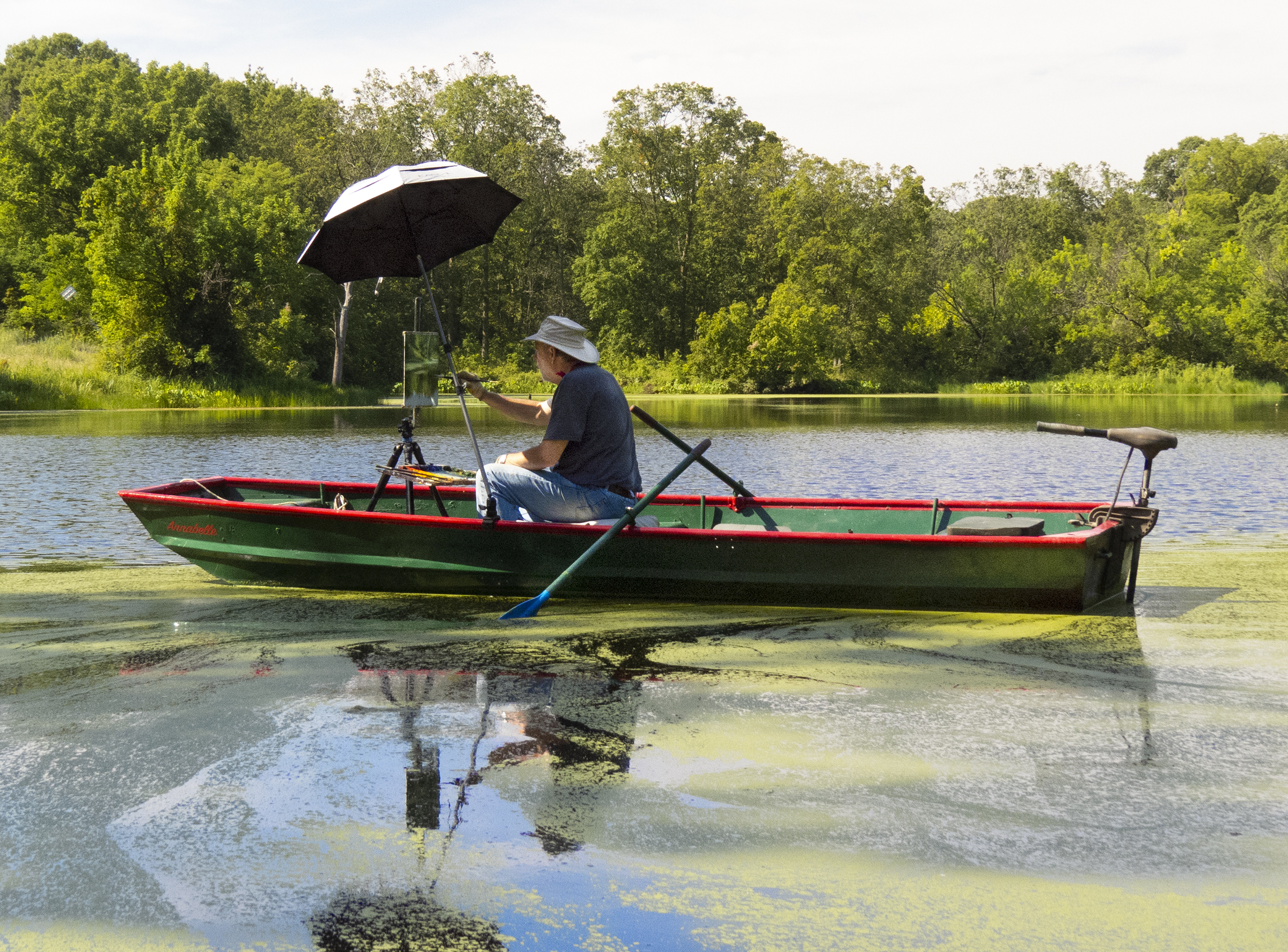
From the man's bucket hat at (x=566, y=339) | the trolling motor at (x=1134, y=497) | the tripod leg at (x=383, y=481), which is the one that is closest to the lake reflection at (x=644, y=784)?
the trolling motor at (x=1134, y=497)

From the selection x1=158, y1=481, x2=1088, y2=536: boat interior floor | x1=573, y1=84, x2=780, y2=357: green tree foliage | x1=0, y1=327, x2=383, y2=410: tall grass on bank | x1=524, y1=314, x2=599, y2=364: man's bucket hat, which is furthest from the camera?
x1=573, y1=84, x2=780, y2=357: green tree foliage

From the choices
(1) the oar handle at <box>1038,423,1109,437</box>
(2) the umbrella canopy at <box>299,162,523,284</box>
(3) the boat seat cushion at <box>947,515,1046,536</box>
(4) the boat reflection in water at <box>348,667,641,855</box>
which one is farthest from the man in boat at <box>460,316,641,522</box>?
(1) the oar handle at <box>1038,423,1109,437</box>

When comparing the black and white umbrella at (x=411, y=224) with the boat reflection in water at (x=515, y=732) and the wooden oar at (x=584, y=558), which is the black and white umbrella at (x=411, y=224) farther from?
the boat reflection in water at (x=515, y=732)

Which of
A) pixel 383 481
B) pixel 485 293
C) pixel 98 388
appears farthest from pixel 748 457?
pixel 485 293

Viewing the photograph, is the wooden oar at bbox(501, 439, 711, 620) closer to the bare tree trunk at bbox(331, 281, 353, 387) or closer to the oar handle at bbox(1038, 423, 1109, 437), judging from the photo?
the oar handle at bbox(1038, 423, 1109, 437)

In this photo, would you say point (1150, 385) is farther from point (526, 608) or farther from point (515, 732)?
point (515, 732)

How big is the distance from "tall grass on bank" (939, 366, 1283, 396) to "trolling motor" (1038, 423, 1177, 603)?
4607 cm

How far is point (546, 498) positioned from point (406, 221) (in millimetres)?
2077

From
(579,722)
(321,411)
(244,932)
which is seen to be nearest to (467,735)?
→ (579,722)

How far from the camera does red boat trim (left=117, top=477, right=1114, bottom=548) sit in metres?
6.63

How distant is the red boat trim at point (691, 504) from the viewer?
6629mm

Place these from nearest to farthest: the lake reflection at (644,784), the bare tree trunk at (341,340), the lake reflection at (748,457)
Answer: the lake reflection at (644,784)
the lake reflection at (748,457)
the bare tree trunk at (341,340)

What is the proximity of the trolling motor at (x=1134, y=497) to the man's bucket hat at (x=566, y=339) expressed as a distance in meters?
2.65

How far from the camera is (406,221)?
24.5 feet
